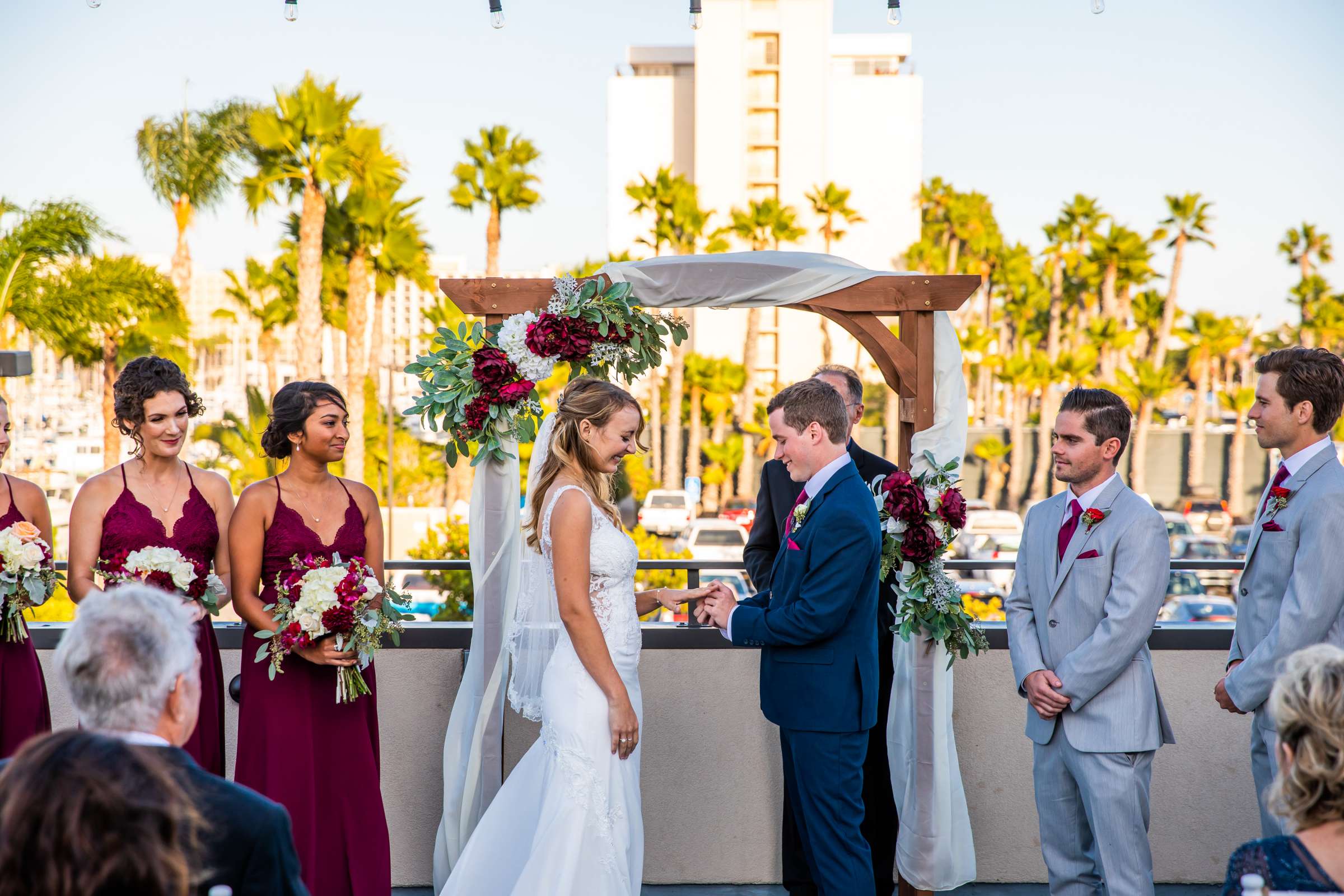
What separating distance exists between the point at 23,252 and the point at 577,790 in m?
19.0

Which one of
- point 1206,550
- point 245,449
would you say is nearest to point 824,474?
point 245,449

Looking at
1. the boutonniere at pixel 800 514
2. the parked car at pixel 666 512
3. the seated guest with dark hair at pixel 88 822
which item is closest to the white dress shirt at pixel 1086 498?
the boutonniere at pixel 800 514

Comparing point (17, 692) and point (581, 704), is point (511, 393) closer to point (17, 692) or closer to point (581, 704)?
point (581, 704)

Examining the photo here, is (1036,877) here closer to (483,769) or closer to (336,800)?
(483,769)

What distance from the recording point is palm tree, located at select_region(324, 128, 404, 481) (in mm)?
27328

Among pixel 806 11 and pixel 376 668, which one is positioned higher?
pixel 806 11

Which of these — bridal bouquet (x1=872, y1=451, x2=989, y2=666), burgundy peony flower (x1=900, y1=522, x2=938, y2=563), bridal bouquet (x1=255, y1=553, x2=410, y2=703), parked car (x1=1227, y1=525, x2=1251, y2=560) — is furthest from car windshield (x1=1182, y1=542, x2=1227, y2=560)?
bridal bouquet (x1=255, y1=553, x2=410, y2=703)

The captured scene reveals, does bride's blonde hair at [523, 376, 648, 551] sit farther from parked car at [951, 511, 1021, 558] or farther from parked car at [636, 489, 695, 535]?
parked car at [636, 489, 695, 535]

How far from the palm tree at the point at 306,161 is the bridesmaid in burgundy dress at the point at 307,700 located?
23205 millimetres

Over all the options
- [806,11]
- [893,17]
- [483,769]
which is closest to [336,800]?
[483,769]

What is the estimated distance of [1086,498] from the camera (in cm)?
371

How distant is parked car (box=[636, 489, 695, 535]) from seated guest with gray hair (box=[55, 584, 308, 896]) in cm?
3610

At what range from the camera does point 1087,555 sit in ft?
12.0

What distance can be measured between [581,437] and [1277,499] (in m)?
2.27
